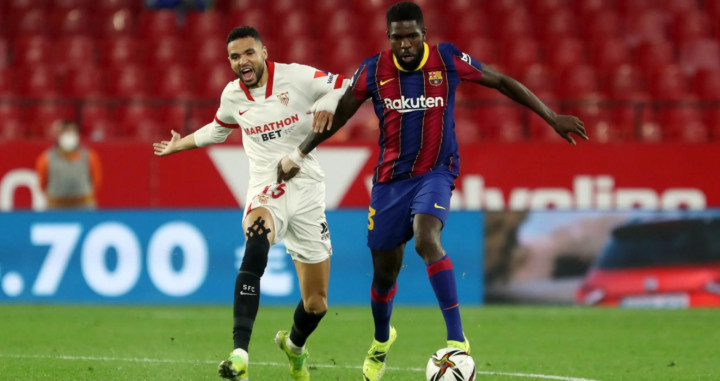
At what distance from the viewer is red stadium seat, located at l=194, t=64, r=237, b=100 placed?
56.5ft

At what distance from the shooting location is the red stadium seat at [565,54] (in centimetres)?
1767

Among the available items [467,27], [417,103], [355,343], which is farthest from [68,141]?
[417,103]

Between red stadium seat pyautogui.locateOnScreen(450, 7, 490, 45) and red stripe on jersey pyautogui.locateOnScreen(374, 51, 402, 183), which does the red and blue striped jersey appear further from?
red stadium seat pyautogui.locateOnScreen(450, 7, 490, 45)

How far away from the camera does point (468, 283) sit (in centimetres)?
1268

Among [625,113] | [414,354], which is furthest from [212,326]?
[625,113]

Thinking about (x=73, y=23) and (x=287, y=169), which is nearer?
(x=287, y=169)

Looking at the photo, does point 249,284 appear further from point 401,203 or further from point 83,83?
point 83,83

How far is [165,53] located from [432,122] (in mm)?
11777

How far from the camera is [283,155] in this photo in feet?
23.0

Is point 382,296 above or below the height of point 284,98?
below

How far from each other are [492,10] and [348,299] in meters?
7.43

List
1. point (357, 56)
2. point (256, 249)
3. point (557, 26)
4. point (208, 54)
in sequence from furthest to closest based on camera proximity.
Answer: point (557, 26) < point (208, 54) < point (357, 56) < point (256, 249)

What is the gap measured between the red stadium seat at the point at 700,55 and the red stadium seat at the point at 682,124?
107cm

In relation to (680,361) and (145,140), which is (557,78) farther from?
(680,361)
